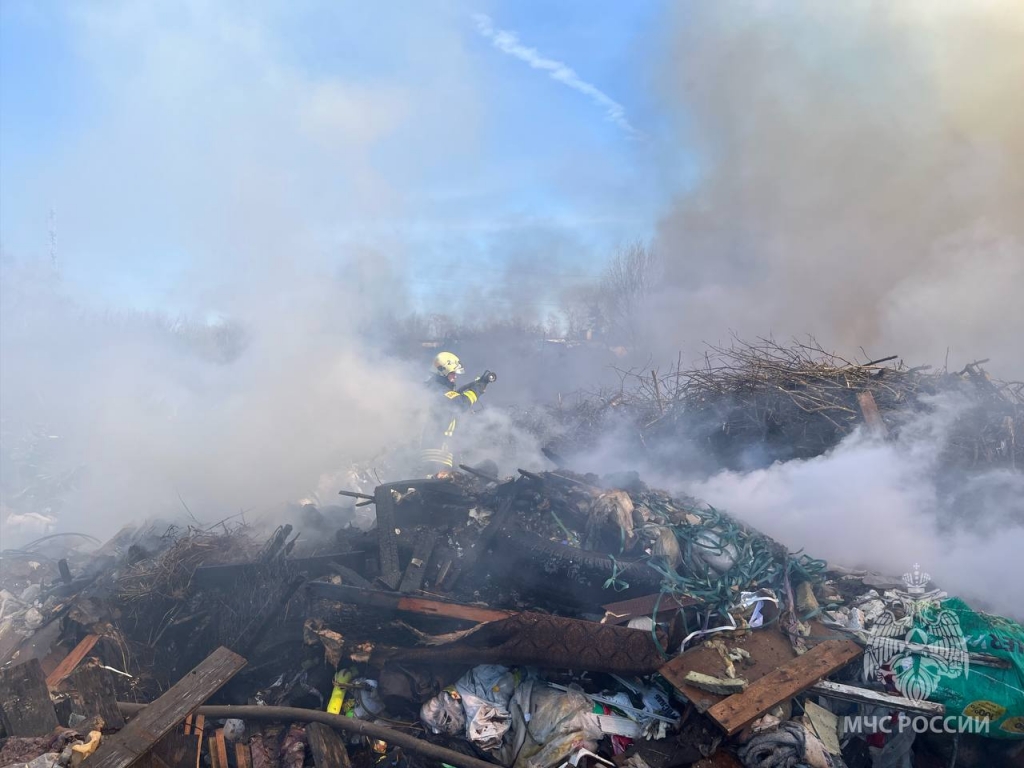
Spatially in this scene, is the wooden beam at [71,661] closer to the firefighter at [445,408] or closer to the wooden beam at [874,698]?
the firefighter at [445,408]

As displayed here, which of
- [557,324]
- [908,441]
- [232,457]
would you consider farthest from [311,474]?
[557,324]

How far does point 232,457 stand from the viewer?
949cm

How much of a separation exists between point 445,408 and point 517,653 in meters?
5.48

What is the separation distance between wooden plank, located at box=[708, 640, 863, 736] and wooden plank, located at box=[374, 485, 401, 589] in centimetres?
262

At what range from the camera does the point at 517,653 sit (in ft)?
12.4

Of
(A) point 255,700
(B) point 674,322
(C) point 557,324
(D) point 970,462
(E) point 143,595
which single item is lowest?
(A) point 255,700

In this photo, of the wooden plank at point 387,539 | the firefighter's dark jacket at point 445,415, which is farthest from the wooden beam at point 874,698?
the firefighter's dark jacket at point 445,415

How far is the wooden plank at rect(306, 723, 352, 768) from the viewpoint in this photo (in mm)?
3582

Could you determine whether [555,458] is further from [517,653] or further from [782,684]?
[782,684]

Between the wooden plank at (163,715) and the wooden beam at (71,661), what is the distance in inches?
65.0

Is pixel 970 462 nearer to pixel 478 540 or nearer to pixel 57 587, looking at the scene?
pixel 478 540

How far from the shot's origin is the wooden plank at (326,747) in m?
3.58

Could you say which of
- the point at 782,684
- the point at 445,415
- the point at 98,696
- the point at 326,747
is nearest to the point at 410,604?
the point at 326,747

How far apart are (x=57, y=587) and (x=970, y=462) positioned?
9.75 meters
